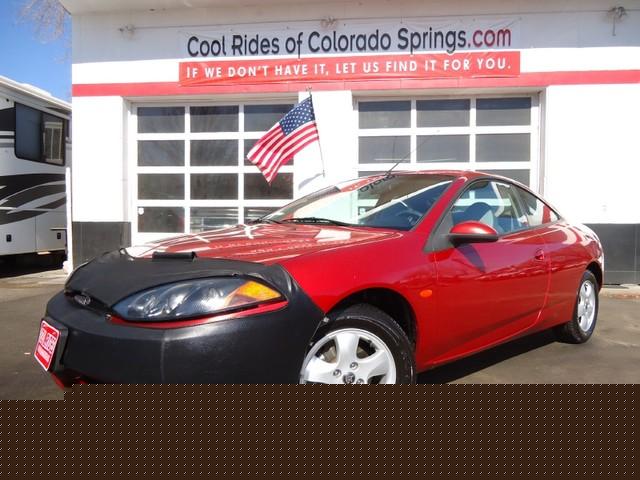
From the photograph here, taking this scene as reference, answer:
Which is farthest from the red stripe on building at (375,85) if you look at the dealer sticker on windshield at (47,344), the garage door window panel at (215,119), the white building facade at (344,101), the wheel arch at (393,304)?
the dealer sticker on windshield at (47,344)

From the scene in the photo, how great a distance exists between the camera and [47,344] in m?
2.51

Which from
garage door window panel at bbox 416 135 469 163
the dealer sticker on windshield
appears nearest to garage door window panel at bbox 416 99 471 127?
garage door window panel at bbox 416 135 469 163

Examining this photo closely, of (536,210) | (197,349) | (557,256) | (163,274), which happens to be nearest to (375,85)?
(536,210)

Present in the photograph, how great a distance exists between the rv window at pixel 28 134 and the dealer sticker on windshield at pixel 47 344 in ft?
24.4

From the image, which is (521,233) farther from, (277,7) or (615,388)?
(277,7)

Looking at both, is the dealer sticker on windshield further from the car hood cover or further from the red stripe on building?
the red stripe on building

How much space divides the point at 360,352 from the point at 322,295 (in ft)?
1.37

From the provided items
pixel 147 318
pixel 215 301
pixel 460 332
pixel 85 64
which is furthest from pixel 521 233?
pixel 85 64

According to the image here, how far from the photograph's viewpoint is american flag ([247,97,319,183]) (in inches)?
320

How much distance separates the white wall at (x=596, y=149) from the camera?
8.04m

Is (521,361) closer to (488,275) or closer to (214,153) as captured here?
(488,275)

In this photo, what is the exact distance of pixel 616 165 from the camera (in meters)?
8.08

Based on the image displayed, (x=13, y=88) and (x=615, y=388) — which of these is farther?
(x=13, y=88)

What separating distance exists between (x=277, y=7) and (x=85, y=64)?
3.40 m
